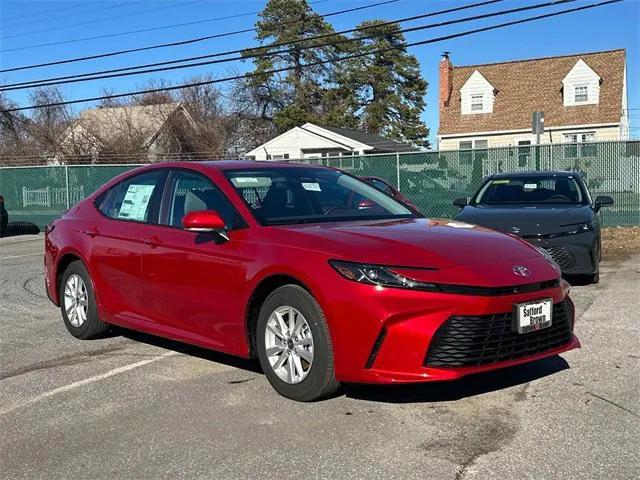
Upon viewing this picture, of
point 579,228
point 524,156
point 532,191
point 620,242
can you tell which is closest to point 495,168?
point 524,156

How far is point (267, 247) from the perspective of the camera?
15.1 ft

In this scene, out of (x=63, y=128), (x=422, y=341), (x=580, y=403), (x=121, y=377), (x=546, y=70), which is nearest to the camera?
(x=422, y=341)

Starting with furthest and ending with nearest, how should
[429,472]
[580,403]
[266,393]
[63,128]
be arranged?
[63,128] < [266,393] < [580,403] < [429,472]

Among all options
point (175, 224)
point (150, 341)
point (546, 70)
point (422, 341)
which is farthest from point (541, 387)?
point (546, 70)

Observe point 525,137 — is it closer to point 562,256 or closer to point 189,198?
point 562,256

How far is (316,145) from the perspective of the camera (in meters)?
34.2

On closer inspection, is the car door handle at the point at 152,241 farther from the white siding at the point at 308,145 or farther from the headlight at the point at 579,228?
the white siding at the point at 308,145

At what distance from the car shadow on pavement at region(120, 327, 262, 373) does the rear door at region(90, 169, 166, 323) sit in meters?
0.51

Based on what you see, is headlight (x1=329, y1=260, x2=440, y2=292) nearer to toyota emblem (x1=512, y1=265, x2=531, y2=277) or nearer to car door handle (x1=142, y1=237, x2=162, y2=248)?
toyota emblem (x1=512, y1=265, x2=531, y2=277)

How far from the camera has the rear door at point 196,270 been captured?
4.79 metres

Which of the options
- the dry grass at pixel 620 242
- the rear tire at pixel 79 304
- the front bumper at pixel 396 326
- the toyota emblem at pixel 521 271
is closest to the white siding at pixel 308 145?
the dry grass at pixel 620 242

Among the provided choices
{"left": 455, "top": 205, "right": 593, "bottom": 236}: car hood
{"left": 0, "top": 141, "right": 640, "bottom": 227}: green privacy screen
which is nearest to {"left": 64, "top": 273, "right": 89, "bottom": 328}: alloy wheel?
{"left": 455, "top": 205, "right": 593, "bottom": 236}: car hood

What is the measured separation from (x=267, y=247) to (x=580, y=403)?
2193 millimetres

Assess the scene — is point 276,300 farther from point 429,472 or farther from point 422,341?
point 429,472
